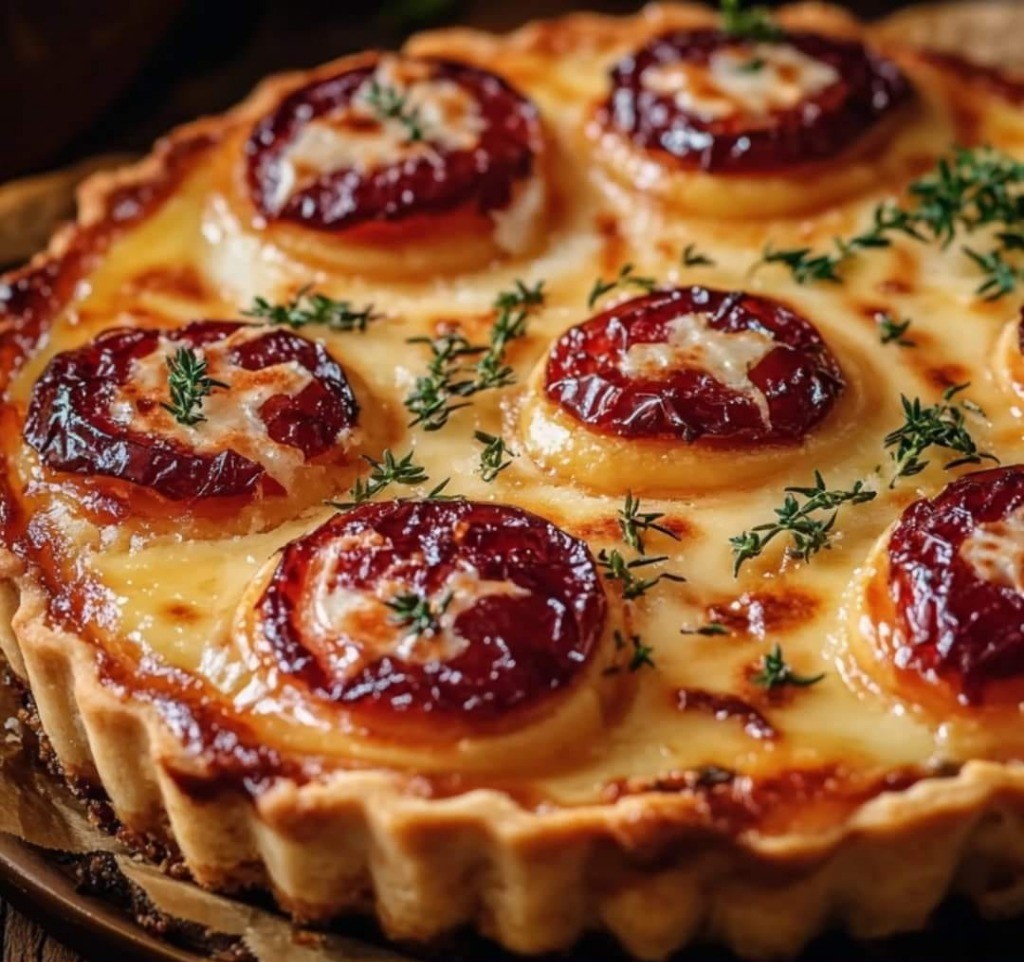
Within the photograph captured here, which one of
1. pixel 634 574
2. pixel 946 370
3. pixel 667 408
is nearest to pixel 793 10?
pixel 946 370

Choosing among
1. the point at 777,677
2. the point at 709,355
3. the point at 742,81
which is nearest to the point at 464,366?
the point at 709,355

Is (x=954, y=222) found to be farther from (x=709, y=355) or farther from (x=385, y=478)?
(x=385, y=478)

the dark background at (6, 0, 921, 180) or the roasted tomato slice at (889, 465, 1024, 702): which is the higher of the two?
the roasted tomato slice at (889, 465, 1024, 702)

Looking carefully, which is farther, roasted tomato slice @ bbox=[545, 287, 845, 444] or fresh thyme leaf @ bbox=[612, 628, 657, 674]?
roasted tomato slice @ bbox=[545, 287, 845, 444]

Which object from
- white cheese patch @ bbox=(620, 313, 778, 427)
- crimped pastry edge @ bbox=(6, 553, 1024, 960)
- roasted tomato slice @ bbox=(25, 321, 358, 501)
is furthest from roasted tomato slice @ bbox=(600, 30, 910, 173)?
crimped pastry edge @ bbox=(6, 553, 1024, 960)

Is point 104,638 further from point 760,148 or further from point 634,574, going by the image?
point 760,148

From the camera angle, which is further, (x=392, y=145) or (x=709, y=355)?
(x=392, y=145)

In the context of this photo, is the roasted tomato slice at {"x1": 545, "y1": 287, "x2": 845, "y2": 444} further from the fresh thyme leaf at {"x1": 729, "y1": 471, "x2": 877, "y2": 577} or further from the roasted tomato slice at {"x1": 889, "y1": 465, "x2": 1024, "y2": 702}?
the roasted tomato slice at {"x1": 889, "y1": 465, "x2": 1024, "y2": 702}
